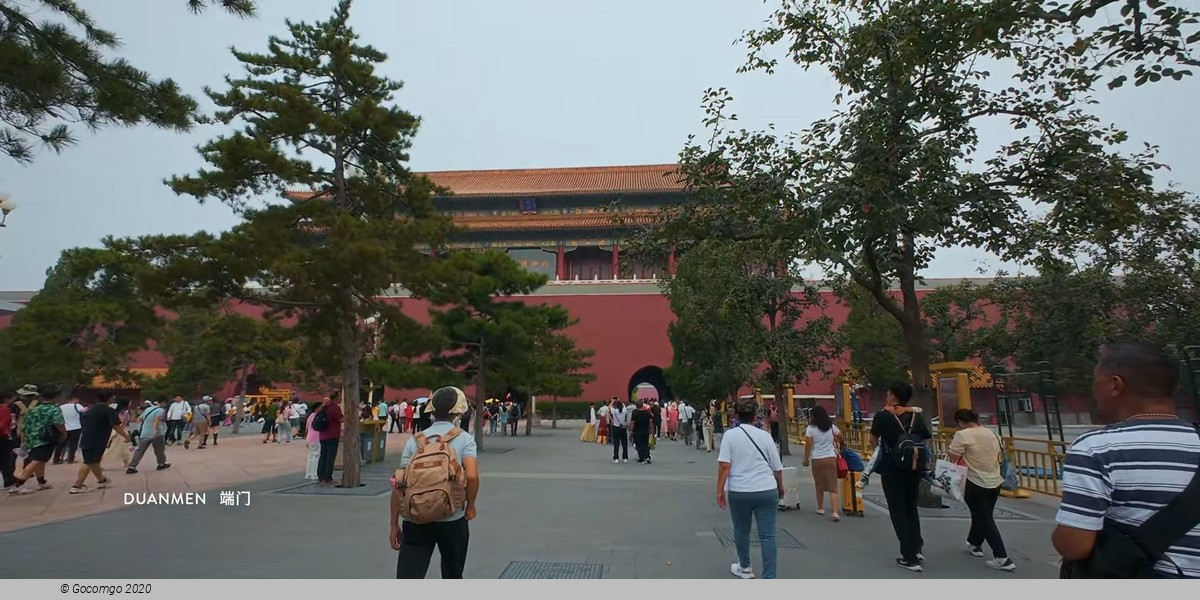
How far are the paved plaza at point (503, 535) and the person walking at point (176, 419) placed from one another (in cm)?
564

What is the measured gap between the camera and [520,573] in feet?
15.1

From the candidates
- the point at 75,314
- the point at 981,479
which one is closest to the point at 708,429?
the point at 981,479

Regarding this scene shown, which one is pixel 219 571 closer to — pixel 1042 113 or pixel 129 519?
pixel 129 519

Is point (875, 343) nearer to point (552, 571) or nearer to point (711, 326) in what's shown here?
point (711, 326)

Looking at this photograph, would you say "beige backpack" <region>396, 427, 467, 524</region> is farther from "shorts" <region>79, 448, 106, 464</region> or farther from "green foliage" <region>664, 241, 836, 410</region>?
"green foliage" <region>664, 241, 836, 410</region>

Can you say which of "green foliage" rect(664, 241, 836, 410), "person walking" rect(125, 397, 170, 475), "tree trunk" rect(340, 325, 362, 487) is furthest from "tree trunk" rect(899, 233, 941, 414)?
"person walking" rect(125, 397, 170, 475)

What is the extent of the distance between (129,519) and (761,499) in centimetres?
579

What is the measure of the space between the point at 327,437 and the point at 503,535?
4265mm

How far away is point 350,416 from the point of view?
9.07 metres

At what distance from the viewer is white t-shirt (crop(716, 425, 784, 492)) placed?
13.8 feet

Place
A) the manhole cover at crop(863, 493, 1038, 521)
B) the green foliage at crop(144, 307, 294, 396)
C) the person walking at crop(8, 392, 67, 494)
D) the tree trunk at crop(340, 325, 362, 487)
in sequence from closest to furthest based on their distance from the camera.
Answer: the manhole cover at crop(863, 493, 1038, 521), the person walking at crop(8, 392, 67, 494), the tree trunk at crop(340, 325, 362, 487), the green foliage at crop(144, 307, 294, 396)

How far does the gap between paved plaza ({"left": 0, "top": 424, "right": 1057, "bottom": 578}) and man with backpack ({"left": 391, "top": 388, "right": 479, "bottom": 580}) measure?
1.45m

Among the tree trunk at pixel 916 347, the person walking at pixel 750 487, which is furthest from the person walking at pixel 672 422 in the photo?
the person walking at pixel 750 487

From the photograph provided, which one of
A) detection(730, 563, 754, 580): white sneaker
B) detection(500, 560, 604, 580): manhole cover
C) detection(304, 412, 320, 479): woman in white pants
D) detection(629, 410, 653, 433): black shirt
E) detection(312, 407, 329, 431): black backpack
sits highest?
detection(312, 407, 329, 431): black backpack
